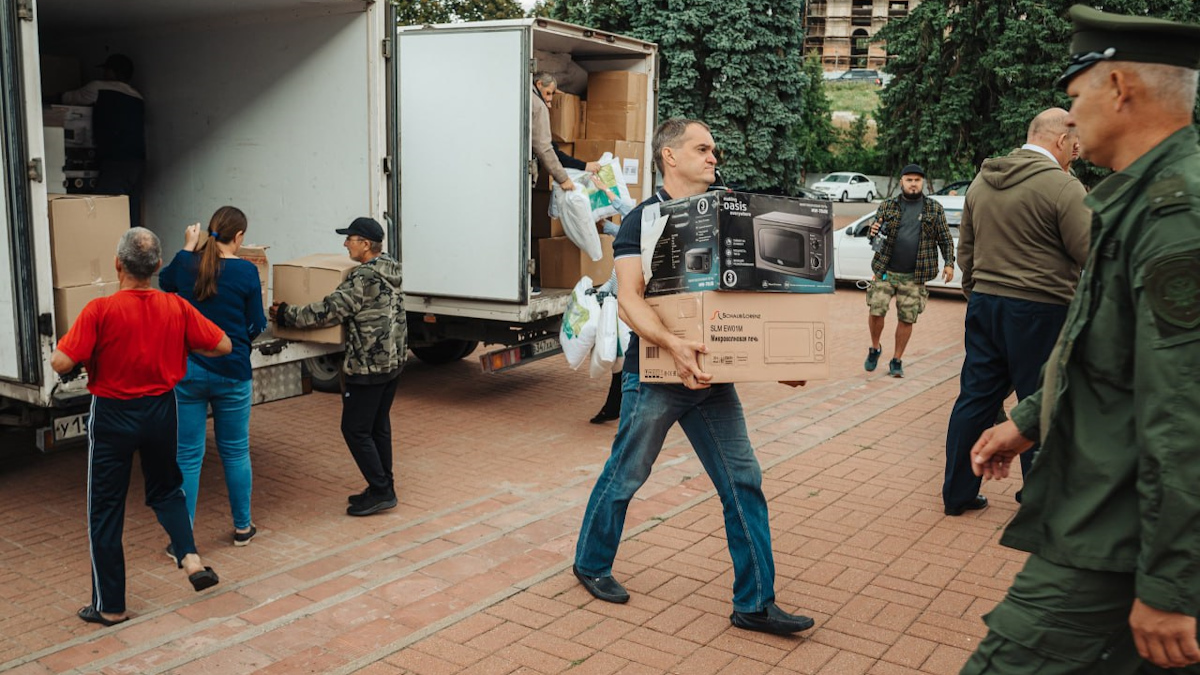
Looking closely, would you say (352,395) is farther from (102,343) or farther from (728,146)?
(728,146)

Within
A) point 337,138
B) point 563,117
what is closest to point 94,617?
point 337,138

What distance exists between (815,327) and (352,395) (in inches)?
113

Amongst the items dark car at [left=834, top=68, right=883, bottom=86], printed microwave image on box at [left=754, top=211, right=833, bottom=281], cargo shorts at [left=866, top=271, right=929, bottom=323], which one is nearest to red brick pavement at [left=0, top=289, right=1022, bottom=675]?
printed microwave image on box at [left=754, top=211, right=833, bottom=281]

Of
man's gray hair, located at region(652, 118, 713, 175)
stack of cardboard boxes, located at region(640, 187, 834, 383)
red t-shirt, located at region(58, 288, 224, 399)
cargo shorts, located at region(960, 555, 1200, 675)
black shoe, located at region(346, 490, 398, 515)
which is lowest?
black shoe, located at region(346, 490, 398, 515)

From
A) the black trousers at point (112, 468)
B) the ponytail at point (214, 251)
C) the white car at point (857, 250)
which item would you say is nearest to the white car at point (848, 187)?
the white car at point (857, 250)

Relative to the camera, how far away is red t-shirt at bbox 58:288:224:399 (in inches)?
173

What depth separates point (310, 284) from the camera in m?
6.26

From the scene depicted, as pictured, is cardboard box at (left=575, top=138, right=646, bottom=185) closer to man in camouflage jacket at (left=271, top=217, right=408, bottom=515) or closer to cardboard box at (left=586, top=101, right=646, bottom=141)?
cardboard box at (left=586, top=101, right=646, bottom=141)

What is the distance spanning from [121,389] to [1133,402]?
3.79 m

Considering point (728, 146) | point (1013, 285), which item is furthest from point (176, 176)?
point (728, 146)

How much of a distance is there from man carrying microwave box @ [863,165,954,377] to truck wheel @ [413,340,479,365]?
390cm

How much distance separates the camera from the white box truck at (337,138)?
680 cm

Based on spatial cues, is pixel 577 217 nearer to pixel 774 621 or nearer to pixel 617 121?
pixel 617 121

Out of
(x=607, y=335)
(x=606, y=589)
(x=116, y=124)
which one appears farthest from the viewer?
(x=116, y=124)
